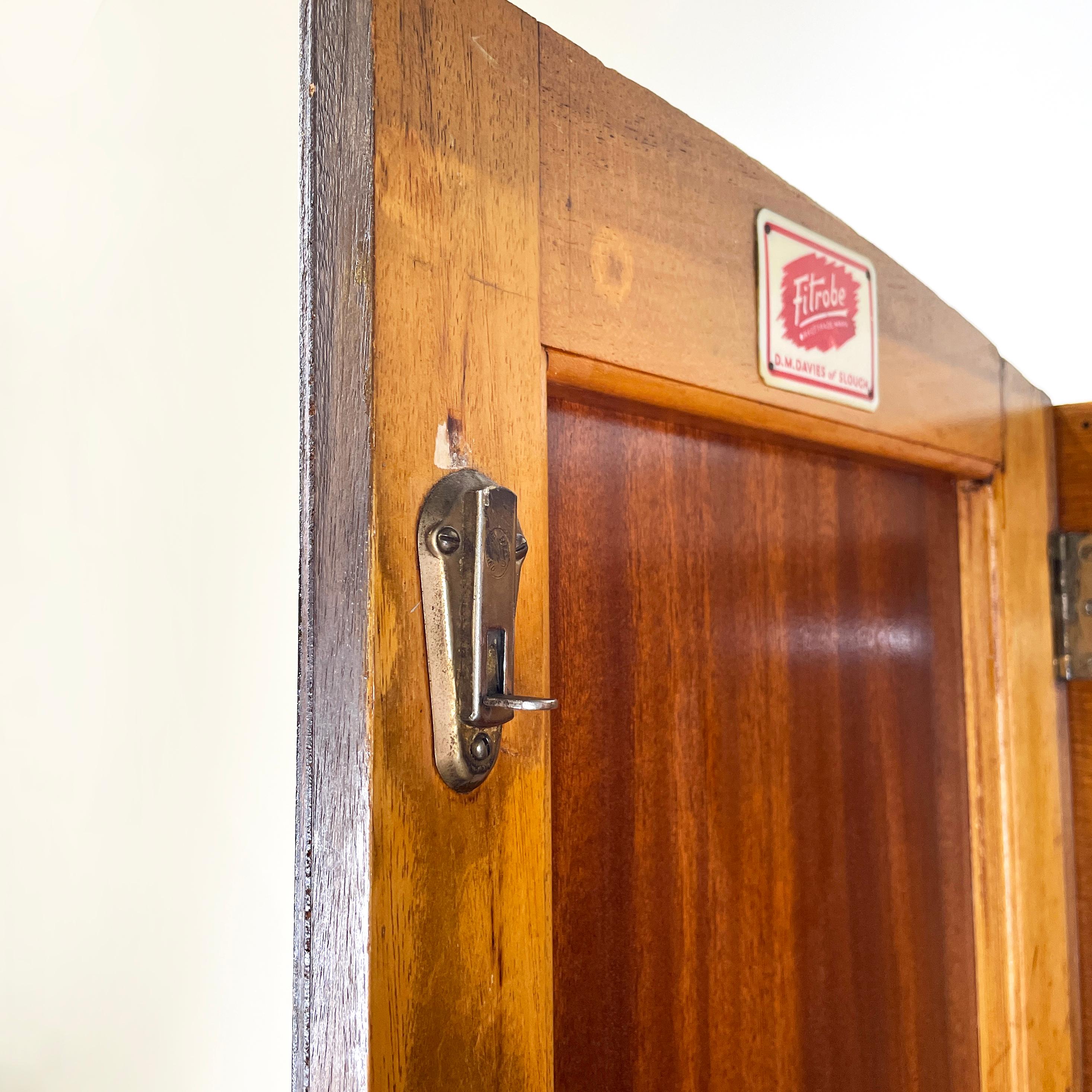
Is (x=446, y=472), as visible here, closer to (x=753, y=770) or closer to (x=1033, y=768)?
(x=753, y=770)

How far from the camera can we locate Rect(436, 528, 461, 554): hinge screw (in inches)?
14.5

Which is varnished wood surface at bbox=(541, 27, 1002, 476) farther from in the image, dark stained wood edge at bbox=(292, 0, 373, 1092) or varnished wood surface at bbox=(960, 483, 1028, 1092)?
varnished wood surface at bbox=(960, 483, 1028, 1092)

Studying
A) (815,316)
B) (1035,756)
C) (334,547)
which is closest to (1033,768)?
(1035,756)

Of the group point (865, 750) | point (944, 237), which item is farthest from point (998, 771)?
point (944, 237)

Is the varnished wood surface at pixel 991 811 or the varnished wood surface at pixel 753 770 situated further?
the varnished wood surface at pixel 991 811

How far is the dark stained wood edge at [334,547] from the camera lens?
34cm

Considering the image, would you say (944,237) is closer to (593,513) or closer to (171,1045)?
(593,513)

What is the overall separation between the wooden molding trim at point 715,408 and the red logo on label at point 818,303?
46 mm

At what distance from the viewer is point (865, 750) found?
2.24 feet

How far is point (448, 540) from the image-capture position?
1.22 feet

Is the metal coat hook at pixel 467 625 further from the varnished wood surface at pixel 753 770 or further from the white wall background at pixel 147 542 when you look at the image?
the white wall background at pixel 147 542

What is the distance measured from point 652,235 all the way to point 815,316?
0.53ft

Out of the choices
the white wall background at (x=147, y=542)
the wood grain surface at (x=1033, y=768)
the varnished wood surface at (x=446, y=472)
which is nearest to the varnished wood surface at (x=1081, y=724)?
the wood grain surface at (x=1033, y=768)

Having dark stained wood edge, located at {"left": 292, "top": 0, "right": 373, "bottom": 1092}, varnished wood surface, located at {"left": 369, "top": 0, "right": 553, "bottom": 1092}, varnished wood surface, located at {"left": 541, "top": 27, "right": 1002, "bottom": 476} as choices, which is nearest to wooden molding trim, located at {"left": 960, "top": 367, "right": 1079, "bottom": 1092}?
varnished wood surface, located at {"left": 541, "top": 27, "right": 1002, "bottom": 476}
